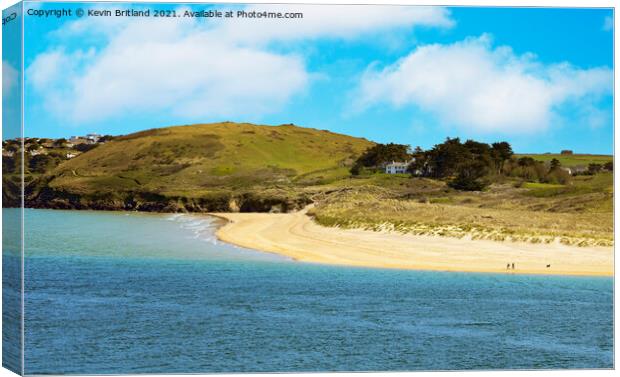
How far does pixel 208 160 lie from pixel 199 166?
147cm

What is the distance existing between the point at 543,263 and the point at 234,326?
A: 7.71 m

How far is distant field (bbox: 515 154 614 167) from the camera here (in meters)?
17.7

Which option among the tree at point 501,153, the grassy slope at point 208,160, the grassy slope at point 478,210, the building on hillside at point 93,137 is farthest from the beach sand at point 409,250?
the building on hillside at point 93,137

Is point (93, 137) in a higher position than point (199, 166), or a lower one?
higher

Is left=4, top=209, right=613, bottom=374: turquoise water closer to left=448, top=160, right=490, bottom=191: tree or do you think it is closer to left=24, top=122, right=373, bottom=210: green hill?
left=448, top=160, right=490, bottom=191: tree

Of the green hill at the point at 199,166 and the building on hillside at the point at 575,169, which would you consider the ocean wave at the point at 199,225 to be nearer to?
the green hill at the point at 199,166

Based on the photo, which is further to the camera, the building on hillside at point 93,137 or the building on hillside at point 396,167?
the building on hillside at point 396,167

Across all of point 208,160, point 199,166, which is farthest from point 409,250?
point 199,166

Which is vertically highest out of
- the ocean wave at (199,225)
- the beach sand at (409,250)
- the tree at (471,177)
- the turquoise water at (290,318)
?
the tree at (471,177)

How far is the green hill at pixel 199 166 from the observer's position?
23.1 meters

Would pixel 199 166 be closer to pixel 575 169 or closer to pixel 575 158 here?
pixel 575 169

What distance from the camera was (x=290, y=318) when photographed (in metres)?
16.9

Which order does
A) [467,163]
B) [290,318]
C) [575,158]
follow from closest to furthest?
[290,318]
[575,158]
[467,163]

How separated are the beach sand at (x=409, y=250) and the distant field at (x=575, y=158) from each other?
1.71m
